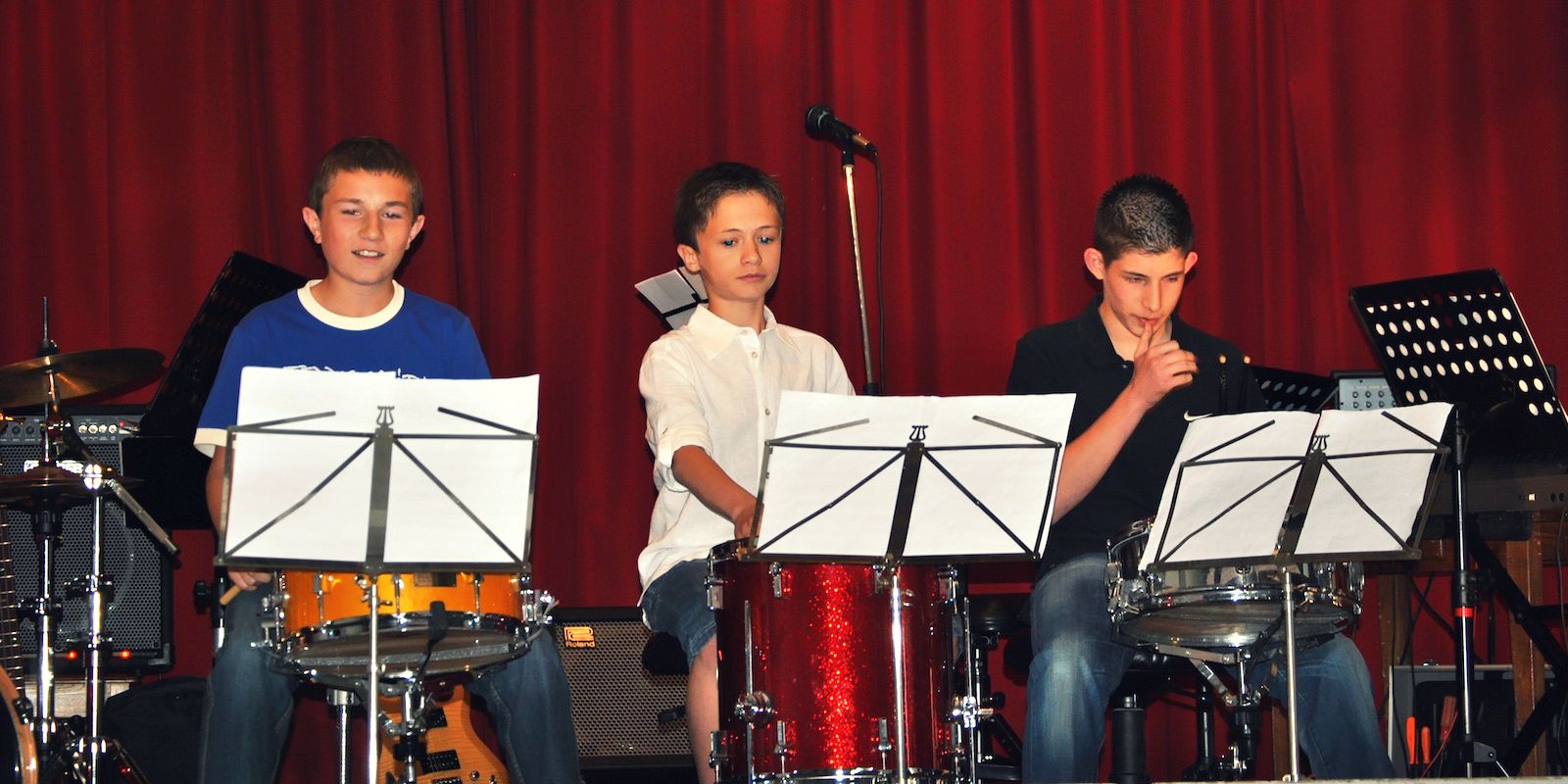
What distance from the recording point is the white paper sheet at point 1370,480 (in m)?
2.97

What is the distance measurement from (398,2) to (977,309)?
2.20 m

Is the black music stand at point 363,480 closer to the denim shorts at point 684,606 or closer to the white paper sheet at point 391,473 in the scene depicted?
the white paper sheet at point 391,473

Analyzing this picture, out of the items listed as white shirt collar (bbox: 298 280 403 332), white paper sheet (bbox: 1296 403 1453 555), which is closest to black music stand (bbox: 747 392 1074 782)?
white paper sheet (bbox: 1296 403 1453 555)

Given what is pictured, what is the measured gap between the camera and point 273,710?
A: 10.9 feet

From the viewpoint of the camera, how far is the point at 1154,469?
12.7 feet

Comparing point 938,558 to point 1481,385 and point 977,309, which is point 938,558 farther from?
point 977,309

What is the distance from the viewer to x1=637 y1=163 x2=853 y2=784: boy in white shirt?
3770 mm

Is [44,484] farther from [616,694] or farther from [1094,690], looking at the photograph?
[1094,690]

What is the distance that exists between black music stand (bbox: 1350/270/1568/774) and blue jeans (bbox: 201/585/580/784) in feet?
7.39

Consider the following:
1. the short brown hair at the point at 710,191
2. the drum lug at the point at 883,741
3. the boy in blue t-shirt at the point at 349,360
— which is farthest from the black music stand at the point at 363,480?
the short brown hair at the point at 710,191

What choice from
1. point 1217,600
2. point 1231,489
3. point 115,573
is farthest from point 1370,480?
point 115,573

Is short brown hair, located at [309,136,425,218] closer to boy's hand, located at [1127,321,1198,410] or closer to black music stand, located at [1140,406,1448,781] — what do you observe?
boy's hand, located at [1127,321,1198,410]

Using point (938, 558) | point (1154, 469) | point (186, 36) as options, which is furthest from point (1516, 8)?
point (186, 36)

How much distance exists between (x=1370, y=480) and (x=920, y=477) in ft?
2.97
